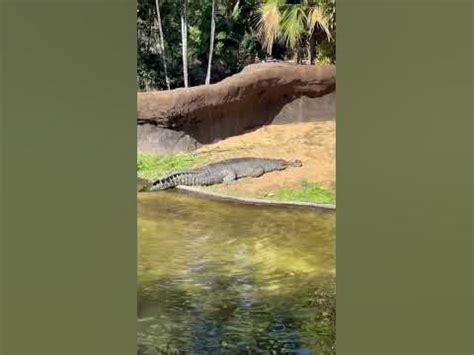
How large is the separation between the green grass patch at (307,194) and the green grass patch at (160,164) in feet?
1.63

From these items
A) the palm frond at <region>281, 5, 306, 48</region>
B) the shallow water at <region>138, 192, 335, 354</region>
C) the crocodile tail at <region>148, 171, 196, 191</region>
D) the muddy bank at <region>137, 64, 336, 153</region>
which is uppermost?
the palm frond at <region>281, 5, 306, 48</region>

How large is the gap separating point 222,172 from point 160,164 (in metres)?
0.37

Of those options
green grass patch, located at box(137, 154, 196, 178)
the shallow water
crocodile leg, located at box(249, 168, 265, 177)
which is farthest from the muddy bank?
the shallow water

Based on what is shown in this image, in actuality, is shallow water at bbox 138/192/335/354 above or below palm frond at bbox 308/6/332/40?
below

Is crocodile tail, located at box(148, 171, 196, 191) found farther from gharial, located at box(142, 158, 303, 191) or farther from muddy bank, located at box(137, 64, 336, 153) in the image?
muddy bank, located at box(137, 64, 336, 153)

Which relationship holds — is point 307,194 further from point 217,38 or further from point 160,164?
point 217,38

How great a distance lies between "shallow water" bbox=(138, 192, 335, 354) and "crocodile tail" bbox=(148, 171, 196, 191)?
0.05 meters

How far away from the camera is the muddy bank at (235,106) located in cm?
404

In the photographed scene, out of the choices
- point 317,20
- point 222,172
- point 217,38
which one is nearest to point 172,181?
point 222,172

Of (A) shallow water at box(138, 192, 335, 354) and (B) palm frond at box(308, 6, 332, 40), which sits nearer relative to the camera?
(A) shallow water at box(138, 192, 335, 354)

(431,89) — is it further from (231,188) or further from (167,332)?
(167,332)

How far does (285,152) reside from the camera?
4.07m

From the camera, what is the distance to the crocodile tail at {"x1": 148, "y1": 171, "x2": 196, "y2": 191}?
399 centimetres
